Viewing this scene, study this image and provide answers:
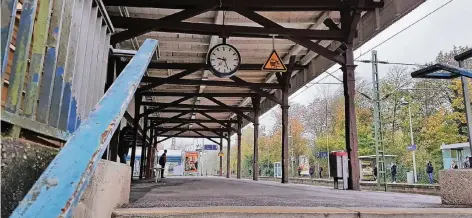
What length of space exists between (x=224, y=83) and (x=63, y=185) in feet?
31.3

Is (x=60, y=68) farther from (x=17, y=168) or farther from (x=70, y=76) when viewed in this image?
(x=17, y=168)

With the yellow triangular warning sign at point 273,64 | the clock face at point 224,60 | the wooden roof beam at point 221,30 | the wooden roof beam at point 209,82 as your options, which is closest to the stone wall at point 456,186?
the wooden roof beam at point 221,30

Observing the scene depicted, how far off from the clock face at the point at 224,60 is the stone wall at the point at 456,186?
16.3 ft

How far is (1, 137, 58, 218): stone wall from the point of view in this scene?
1.12 m

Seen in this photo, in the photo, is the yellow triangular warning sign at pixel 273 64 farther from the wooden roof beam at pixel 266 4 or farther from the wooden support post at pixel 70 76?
the wooden support post at pixel 70 76

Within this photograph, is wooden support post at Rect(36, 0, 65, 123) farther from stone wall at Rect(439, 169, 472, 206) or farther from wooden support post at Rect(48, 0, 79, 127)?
stone wall at Rect(439, 169, 472, 206)

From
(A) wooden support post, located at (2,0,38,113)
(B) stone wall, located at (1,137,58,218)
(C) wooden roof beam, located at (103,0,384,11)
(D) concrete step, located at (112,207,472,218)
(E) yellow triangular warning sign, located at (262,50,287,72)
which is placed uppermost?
(C) wooden roof beam, located at (103,0,384,11)

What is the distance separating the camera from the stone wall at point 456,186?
265 centimetres

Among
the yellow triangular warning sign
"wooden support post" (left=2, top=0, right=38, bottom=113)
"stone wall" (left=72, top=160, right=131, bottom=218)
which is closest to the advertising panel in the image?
the yellow triangular warning sign

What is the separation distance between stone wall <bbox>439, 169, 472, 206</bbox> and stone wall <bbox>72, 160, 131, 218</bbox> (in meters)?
2.52

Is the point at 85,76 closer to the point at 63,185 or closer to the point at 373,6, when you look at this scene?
the point at 63,185

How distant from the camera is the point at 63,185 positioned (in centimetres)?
92

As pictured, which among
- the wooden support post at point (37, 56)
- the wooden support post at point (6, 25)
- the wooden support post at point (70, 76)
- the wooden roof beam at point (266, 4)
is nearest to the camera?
the wooden support post at point (6, 25)

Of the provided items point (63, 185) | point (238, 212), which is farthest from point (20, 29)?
point (238, 212)
